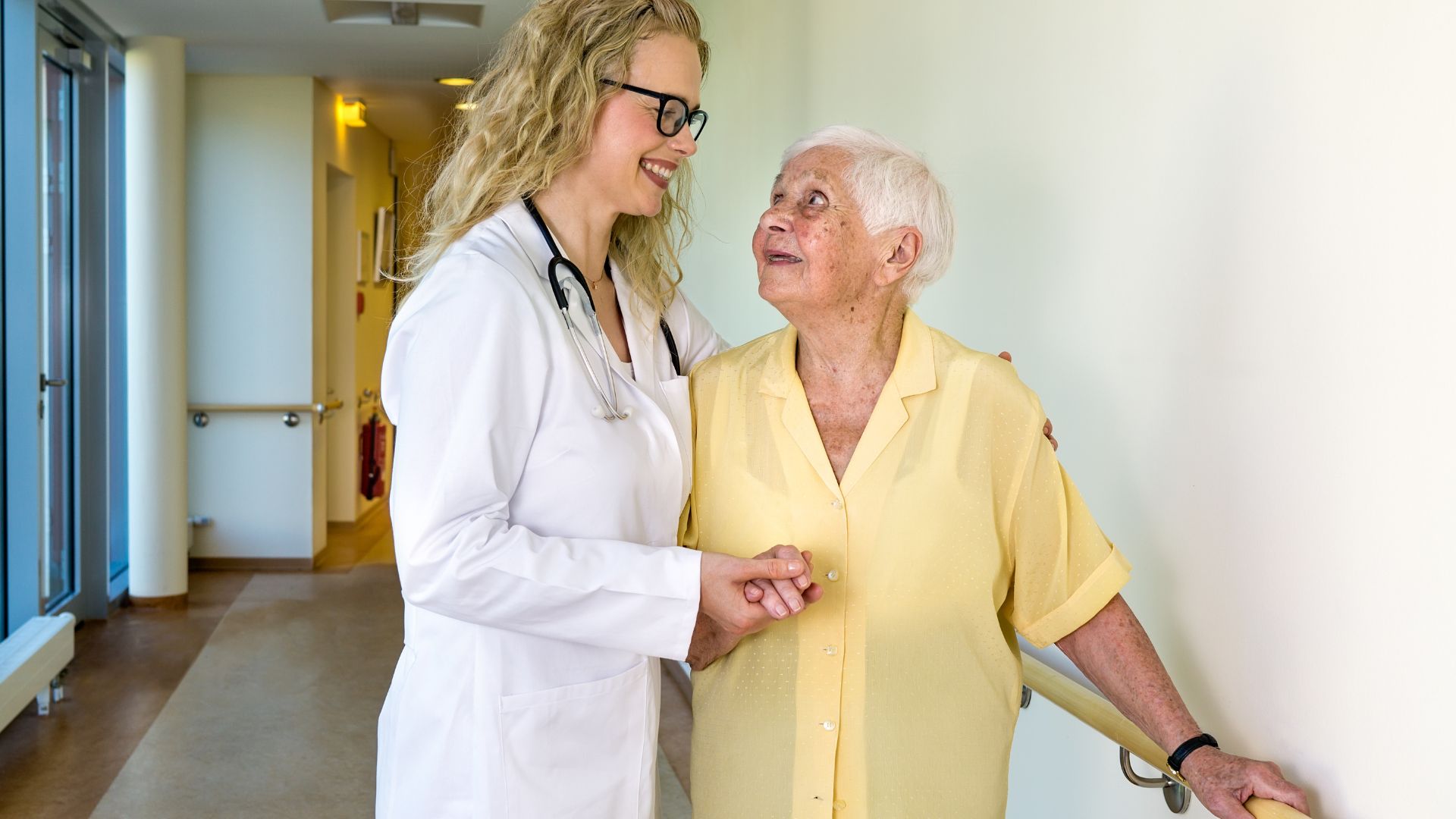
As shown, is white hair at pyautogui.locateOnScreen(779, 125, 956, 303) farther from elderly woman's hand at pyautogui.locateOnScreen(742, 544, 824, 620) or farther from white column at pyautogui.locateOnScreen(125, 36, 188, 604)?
white column at pyautogui.locateOnScreen(125, 36, 188, 604)

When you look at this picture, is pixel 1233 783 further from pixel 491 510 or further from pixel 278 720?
pixel 278 720

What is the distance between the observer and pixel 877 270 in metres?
1.71

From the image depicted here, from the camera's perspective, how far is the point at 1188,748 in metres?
1.44

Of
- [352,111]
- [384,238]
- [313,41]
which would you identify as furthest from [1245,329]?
[384,238]

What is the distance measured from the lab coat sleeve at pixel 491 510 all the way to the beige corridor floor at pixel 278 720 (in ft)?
5.57

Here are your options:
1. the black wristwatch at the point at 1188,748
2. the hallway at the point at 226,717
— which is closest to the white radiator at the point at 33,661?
the hallway at the point at 226,717

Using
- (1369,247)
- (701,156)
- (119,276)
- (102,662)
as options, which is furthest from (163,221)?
(1369,247)

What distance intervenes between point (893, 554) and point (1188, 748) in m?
0.43

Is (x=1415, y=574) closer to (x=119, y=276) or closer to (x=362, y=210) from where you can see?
(x=119, y=276)

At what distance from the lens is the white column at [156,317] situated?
6441mm

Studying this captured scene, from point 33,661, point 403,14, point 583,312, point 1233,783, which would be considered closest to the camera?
point 1233,783

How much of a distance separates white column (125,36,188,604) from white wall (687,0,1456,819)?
5397mm

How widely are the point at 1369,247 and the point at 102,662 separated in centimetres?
570

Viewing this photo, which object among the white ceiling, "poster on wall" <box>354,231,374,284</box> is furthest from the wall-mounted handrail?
the white ceiling
